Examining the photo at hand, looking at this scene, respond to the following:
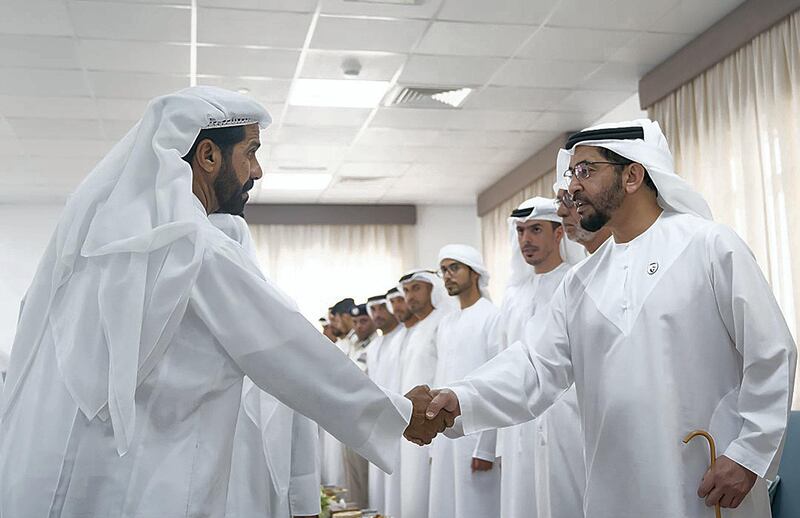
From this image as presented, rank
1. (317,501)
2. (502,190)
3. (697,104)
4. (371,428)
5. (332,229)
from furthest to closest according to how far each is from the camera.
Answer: (332,229), (502,190), (697,104), (317,501), (371,428)

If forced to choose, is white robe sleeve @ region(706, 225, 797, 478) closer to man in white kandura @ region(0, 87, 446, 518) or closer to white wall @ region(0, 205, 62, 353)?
man in white kandura @ region(0, 87, 446, 518)

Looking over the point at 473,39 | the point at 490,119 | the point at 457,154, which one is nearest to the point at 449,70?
the point at 473,39

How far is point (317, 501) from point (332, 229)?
8.32 meters

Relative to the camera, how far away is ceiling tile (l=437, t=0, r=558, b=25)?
16.4ft

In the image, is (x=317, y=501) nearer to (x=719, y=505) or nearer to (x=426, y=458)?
(x=719, y=505)

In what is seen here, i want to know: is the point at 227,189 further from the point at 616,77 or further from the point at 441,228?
the point at 441,228

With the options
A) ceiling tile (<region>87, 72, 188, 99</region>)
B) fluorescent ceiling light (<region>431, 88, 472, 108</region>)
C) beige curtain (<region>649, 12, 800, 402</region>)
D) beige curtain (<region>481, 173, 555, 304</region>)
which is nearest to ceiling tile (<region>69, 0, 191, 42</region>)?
ceiling tile (<region>87, 72, 188, 99</region>)

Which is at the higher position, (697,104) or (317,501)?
(697,104)

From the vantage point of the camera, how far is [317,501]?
300 cm

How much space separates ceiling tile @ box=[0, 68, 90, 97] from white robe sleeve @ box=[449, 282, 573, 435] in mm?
4463

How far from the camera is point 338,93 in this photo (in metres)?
6.59

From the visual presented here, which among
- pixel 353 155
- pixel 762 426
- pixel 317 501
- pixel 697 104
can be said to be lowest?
pixel 317 501

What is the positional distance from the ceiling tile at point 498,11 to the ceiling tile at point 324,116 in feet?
6.54

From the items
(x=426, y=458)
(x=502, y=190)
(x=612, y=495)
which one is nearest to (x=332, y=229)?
(x=502, y=190)
